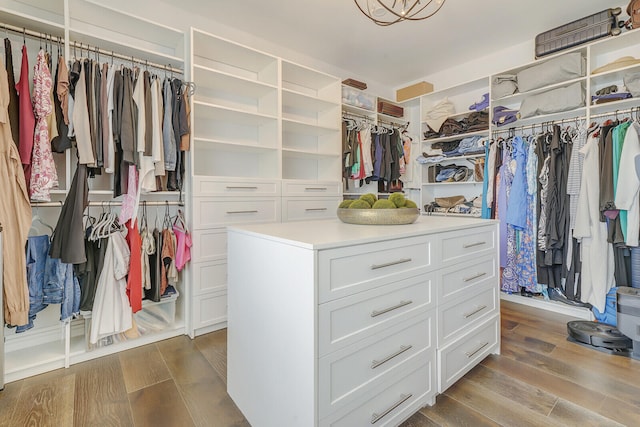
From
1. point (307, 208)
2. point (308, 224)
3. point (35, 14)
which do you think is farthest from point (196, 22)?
point (308, 224)

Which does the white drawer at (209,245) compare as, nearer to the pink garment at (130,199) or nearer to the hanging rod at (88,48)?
the pink garment at (130,199)

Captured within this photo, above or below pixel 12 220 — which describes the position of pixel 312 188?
above

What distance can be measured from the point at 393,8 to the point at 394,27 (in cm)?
93

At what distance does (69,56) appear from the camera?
192 cm

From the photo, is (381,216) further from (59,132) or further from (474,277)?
(59,132)

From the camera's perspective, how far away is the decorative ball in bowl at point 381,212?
1475mm

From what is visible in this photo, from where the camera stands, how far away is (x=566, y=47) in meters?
2.62

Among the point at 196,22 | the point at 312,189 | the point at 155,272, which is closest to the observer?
the point at 155,272

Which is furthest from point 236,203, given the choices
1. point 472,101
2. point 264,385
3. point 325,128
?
Result: point 472,101

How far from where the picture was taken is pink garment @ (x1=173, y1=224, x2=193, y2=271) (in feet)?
7.24

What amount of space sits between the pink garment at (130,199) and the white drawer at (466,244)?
1.93m

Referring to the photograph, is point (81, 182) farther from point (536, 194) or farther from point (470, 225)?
point (536, 194)

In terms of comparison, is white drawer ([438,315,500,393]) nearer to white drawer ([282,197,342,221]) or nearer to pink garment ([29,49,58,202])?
white drawer ([282,197,342,221])

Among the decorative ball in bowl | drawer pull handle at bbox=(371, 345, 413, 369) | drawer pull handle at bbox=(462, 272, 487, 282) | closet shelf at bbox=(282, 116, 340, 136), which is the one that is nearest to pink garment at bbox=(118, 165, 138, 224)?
closet shelf at bbox=(282, 116, 340, 136)
